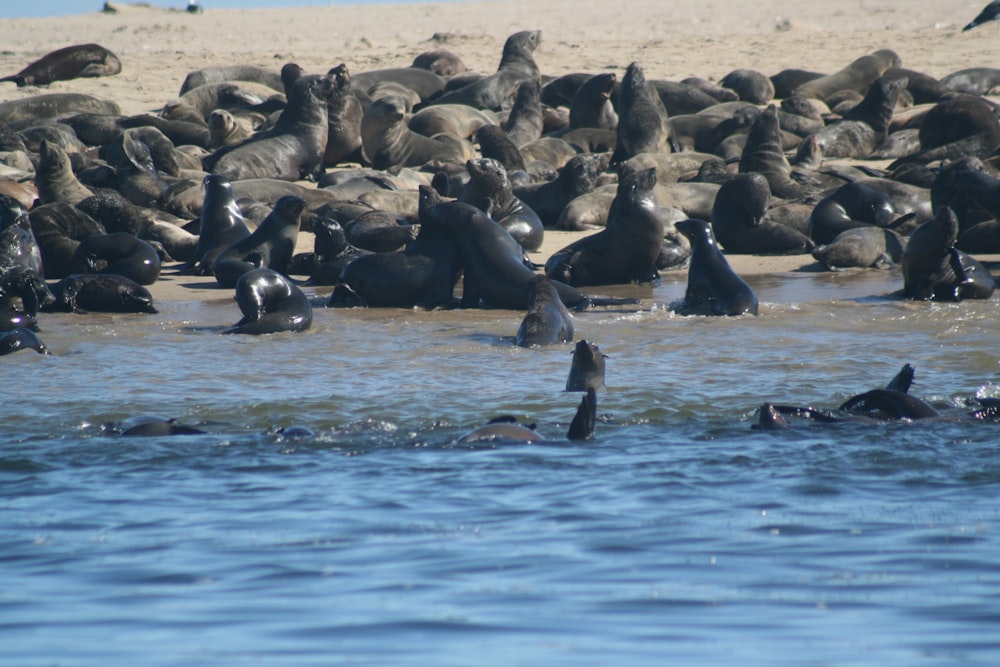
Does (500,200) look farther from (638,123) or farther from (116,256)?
(638,123)

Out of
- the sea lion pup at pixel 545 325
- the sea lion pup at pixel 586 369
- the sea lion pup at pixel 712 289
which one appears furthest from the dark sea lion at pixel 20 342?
the sea lion pup at pixel 712 289

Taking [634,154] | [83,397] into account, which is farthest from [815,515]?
[634,154]

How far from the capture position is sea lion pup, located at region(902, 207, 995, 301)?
977cm

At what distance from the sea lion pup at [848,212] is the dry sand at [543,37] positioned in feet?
1.16

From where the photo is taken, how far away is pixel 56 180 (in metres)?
13.1

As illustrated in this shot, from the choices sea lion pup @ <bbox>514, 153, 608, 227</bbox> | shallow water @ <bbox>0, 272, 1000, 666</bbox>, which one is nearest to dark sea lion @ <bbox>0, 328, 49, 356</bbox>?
shallow water @ <bbox>0, 272, 1000, 666</bbox>

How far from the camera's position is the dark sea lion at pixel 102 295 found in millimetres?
9633

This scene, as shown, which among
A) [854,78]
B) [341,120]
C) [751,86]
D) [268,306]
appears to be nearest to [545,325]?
[268,306]

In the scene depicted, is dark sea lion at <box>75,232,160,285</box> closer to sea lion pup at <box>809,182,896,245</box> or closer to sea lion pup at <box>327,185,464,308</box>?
sea lion pup at <box>327,185,464,308</box>

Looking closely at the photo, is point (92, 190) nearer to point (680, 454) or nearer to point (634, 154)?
point (634, 154)

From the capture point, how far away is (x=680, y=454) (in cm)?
518

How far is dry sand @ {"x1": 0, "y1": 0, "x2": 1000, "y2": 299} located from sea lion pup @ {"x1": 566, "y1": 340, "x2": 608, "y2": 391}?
600cm

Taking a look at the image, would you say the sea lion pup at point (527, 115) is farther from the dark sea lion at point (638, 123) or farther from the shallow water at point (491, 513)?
the shallow water at point (491, 513)

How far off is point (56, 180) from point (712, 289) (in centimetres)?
712
